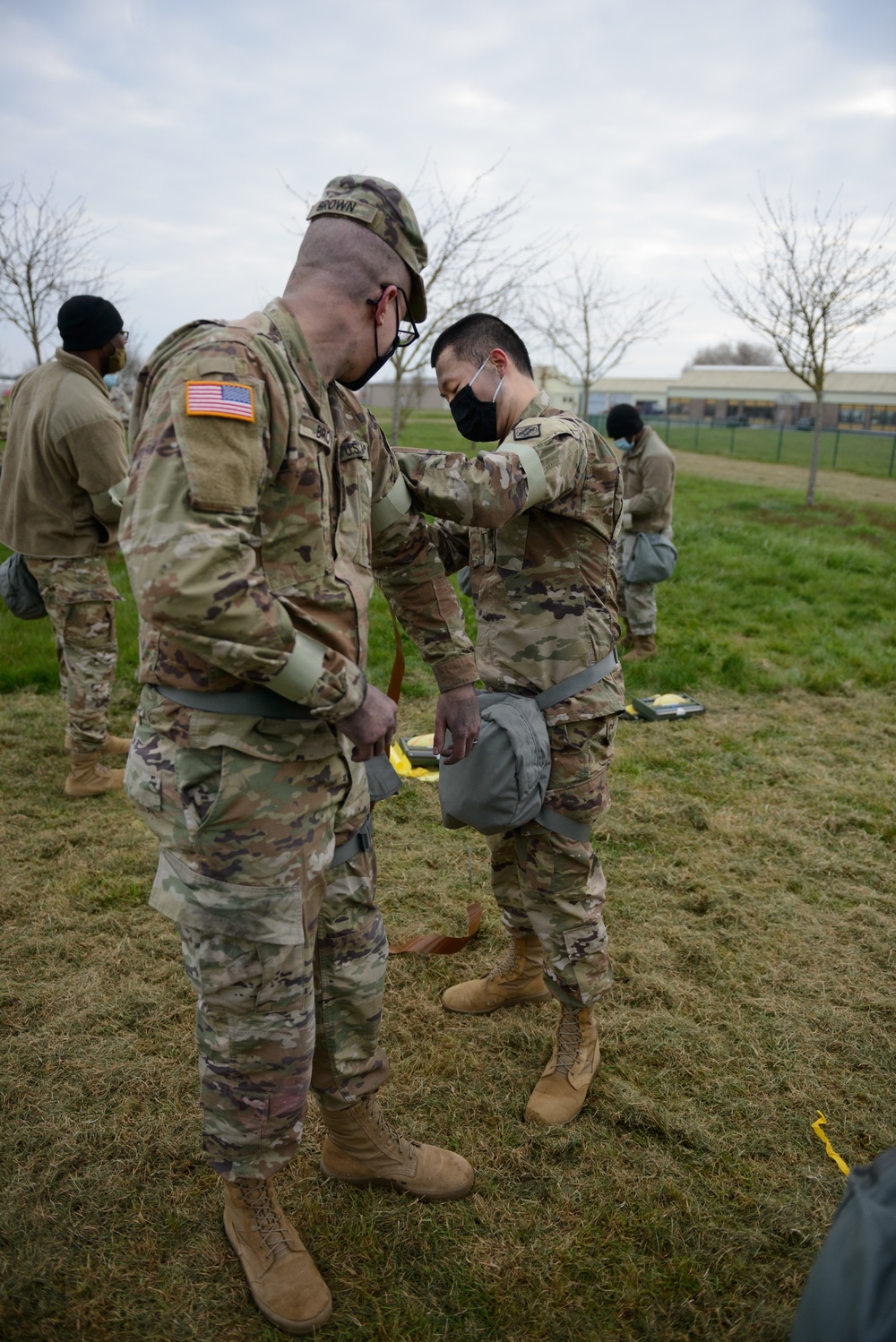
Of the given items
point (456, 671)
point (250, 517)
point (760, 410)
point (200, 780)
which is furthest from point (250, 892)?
point (760, 410)

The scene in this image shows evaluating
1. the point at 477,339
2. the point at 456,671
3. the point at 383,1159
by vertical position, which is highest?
the point at 477,339

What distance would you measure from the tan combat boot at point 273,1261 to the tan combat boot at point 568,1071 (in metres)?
0.81

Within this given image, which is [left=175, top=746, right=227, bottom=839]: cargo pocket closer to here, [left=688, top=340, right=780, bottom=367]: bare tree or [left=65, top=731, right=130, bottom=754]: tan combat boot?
[left=65, top=731, right=130, bottom=754]: tan combat boot

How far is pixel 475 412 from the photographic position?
2.67 meters

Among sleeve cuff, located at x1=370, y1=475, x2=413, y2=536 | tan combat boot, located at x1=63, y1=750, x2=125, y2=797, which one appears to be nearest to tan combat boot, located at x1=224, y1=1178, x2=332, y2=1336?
sleeve cuff, located at x1=370, y1=475, x2=413, y2=536

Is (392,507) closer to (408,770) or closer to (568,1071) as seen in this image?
(568,1071)

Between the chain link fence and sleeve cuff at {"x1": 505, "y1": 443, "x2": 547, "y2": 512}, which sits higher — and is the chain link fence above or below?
above

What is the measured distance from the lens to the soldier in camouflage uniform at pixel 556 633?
255 cm

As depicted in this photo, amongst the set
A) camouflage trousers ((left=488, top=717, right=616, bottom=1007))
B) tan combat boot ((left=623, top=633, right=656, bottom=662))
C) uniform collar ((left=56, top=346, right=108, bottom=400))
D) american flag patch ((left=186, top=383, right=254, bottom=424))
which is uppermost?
uniform collar ((left=56, top=346, right=108, bottom=400))

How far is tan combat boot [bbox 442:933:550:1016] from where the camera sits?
3.16m

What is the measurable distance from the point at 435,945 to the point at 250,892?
185 centimetres

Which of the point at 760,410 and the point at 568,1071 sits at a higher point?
the point at 760,410

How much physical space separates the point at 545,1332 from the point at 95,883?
2623 millimetres

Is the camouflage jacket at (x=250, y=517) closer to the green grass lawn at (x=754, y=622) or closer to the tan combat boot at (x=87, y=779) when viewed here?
the tan combat boot at (x=87, y=779)
